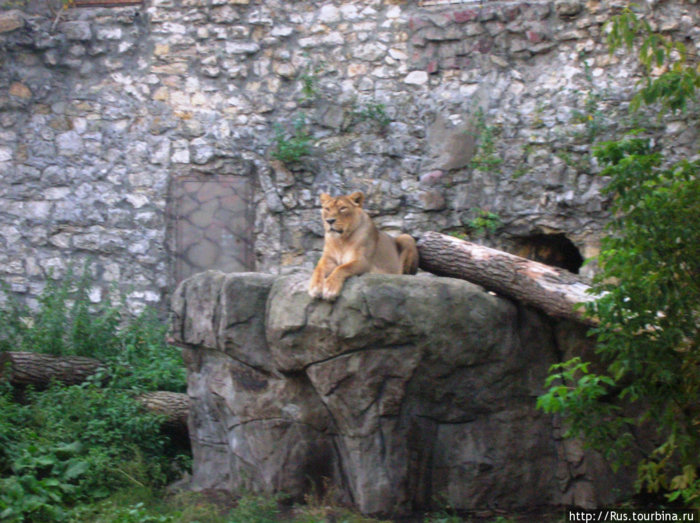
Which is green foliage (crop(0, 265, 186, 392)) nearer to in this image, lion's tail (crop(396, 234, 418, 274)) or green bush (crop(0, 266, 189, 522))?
green bush (crop(0, 266, 189, 522))

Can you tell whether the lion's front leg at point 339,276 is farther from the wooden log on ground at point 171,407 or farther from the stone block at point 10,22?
the stone block at point 10,22

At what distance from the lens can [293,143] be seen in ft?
36.0

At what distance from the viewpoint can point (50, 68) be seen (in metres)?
11.4

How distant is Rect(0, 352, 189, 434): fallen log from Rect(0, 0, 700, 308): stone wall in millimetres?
2202

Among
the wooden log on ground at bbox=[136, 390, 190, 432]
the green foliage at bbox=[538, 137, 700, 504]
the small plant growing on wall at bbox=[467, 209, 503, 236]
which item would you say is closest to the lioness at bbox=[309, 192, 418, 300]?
the wooden log on ground at bbox=[136, 390, 190, 432]

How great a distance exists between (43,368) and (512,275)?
5.01 m

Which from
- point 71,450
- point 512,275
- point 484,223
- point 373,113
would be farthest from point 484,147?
point 71,450

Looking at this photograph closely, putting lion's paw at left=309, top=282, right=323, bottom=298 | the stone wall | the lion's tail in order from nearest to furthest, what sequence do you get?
lion's paw at left=309, top=282, right=323, bottom=298
the lion's tail
the stone wall

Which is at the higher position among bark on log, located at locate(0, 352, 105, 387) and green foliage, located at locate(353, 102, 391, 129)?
green foliage, located at locate(353, 102, 391, 129)

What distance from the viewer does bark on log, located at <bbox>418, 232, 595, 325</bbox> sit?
22.7 feet

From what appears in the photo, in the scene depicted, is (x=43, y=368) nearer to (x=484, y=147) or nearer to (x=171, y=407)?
(x=171, y=407)

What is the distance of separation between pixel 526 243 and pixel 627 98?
7.16 ft

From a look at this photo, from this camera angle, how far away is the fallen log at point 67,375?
334 inches

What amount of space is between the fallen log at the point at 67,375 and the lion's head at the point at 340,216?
7.95 ft
